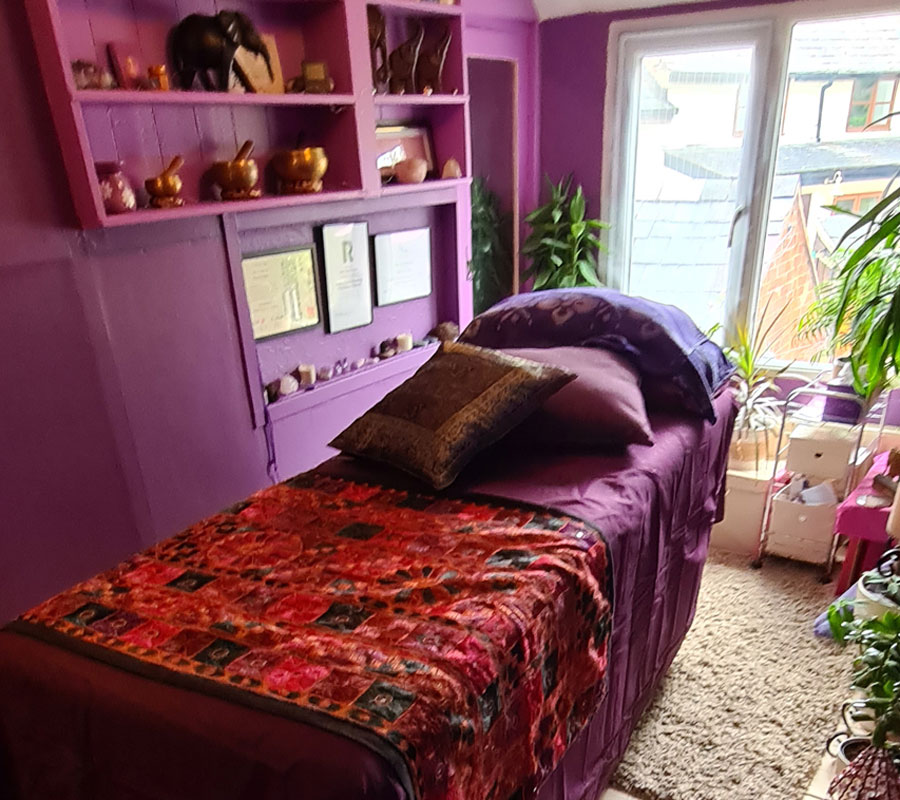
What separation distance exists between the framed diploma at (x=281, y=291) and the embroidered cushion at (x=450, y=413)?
782 mm

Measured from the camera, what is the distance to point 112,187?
1.84 metres

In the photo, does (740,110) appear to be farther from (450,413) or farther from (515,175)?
(450,413)

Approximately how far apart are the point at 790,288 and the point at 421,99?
1.81 metres

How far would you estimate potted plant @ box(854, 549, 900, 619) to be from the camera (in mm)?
1975

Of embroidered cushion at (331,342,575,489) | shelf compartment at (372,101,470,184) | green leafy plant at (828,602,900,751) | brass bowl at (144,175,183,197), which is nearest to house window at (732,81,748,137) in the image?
shelf compartment at (372,101,470,184)

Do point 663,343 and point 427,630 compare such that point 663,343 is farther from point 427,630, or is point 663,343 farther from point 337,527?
point 427,630

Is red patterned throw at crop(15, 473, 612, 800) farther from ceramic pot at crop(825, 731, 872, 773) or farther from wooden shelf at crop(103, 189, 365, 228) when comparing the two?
wooden shelf at crop(103, 189, 365, 228)

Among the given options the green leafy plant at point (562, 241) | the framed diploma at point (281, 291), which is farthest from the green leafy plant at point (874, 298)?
the framed diploma at point (281, 291)

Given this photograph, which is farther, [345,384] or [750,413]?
[750,413]

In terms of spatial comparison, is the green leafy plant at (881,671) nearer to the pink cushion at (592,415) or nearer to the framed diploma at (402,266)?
the pink cushion at (592,415)

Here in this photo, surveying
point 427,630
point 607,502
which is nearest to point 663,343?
point 607,502

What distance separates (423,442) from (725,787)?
1146 mm

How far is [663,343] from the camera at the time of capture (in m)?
2.02

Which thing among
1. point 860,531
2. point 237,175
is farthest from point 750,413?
point 237,175
